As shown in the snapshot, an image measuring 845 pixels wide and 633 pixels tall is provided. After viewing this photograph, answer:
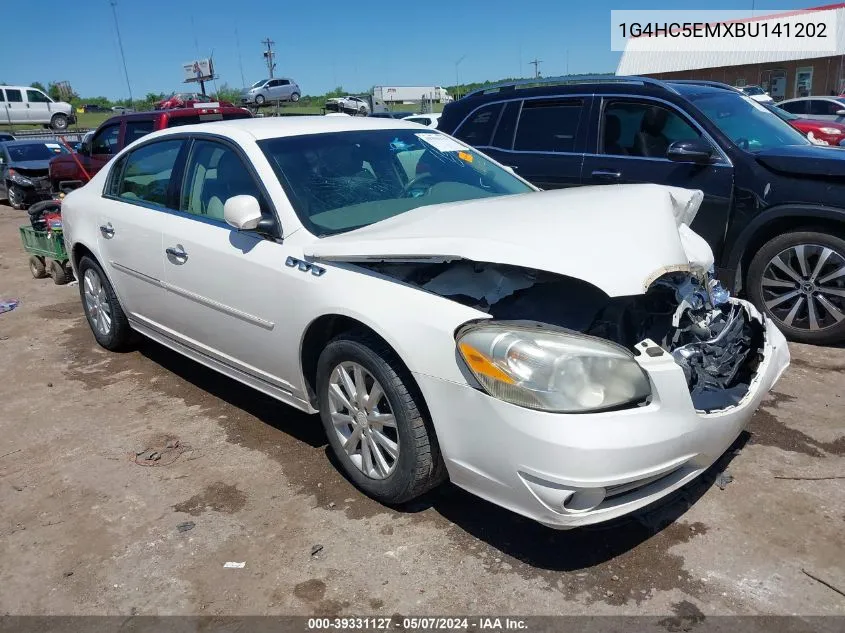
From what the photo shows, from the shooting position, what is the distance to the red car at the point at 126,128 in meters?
8.97

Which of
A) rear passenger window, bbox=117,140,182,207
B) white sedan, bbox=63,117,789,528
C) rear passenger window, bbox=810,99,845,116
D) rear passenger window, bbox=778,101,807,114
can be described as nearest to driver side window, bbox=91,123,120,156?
rear passenger window, bbox=117,140,182,207

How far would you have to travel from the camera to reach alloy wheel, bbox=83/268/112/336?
5.09m

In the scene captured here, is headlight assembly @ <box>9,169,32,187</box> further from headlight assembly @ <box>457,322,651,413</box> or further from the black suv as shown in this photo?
headlight assembly @ <box>457,322,651,413</box>

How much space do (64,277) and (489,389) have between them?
6863 mm

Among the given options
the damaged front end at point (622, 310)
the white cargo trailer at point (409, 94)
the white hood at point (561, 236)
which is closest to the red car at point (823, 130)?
the white hood at point (561, 236)

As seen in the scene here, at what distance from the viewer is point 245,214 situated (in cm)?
322

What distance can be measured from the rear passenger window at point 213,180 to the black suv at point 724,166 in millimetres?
3036

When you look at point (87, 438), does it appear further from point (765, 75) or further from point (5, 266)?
point (765, 75)

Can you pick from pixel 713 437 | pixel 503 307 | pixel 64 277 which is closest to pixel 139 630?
pixel 503 307

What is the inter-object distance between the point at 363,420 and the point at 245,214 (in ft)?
3.66

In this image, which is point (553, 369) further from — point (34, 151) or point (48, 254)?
point (34, 151)

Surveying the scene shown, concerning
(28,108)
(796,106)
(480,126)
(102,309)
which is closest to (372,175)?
(102,309)

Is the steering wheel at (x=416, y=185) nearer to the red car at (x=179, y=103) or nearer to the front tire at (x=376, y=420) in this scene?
the front tire at (x=376, y=420)

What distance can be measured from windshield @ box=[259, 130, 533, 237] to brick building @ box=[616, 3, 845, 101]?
36124 millimetres
